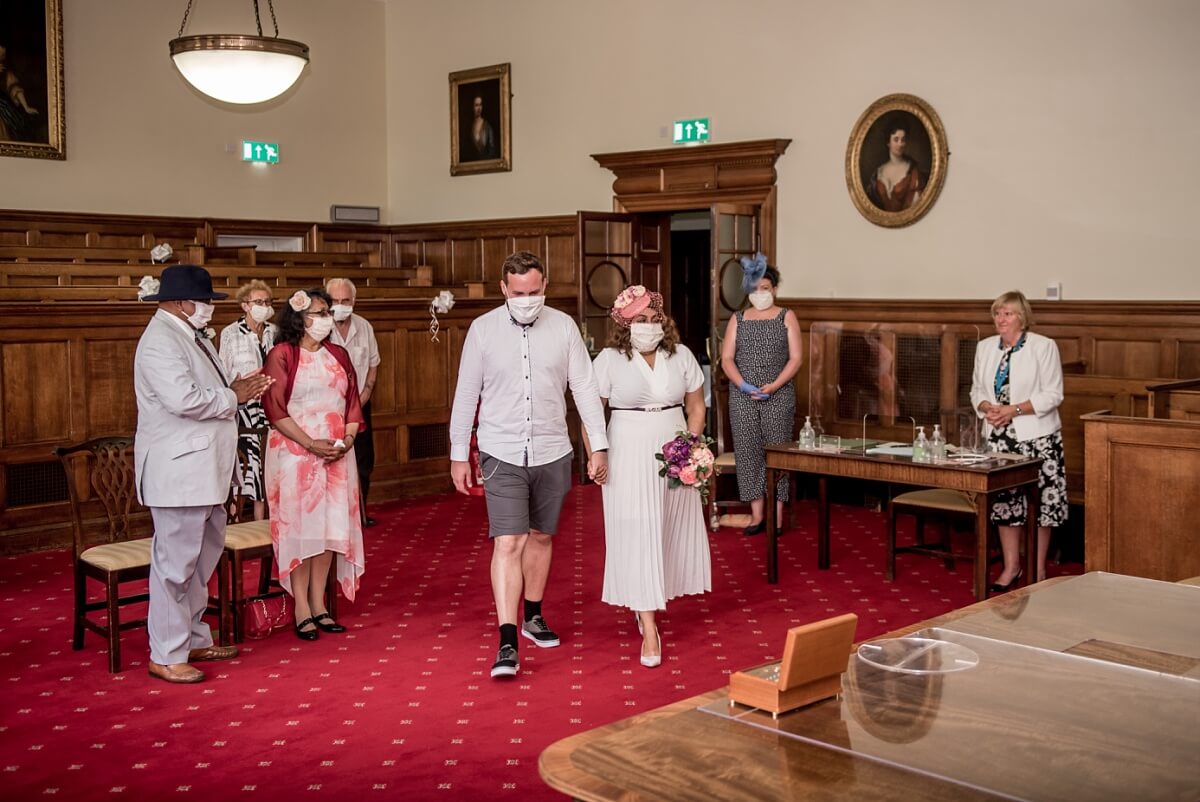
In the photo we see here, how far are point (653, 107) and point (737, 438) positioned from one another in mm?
4114

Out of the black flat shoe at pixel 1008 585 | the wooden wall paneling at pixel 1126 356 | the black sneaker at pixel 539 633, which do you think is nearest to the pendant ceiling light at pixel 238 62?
the black sneaker at pixel 539 633

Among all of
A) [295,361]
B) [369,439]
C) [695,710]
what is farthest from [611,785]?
[369,439]

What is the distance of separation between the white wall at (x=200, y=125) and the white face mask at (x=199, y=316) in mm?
7053

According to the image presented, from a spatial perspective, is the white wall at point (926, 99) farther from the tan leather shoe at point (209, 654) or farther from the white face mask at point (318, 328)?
the tan leather shoe at point (209, 654)

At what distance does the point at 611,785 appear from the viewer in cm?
210

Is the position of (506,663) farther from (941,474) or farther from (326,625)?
(941,474)

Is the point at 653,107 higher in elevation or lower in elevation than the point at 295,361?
higher

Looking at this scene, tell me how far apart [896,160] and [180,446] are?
20.0ft

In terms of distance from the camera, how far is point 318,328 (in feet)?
18.4

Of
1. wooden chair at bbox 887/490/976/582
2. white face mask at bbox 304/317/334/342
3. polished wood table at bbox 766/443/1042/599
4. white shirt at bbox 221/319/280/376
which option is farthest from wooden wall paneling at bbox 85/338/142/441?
wooden chair at bbox 887/490/976/582

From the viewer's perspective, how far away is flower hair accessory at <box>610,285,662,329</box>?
5398 millimetres

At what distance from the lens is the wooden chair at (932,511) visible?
6.68 meters

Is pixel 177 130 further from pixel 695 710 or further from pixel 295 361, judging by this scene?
pixel 695 710

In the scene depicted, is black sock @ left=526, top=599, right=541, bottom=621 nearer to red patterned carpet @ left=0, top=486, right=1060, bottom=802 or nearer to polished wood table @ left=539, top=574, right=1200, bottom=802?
red patterned carpet @ left=0, top=486, right=1060, bottom=802
